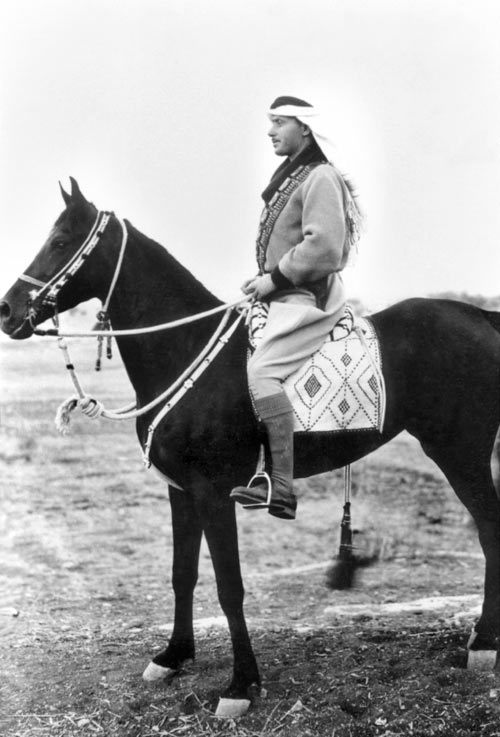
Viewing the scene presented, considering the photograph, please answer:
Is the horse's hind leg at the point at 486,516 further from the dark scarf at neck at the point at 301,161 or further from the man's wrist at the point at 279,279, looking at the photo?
the dark scarf at neck at the point at 301,161

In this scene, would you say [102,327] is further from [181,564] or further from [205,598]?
[205,598]

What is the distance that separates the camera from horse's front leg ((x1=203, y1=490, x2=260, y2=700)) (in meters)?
4.15

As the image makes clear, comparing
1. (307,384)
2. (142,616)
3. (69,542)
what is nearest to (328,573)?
(142,616)

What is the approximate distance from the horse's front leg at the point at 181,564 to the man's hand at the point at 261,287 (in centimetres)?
120

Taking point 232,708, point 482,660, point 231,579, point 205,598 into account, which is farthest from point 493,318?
point 205,598

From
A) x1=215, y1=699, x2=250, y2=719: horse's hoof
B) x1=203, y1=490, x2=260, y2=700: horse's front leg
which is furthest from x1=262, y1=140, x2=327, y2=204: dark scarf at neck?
x1=215, y1=699, x2=250, y2=719: horse's hoof

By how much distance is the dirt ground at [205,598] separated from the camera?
4.13m

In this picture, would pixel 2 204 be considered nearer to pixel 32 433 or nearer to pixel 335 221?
pixel 335 221

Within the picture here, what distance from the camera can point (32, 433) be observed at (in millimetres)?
8375

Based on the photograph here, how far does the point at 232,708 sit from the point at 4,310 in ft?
7.70

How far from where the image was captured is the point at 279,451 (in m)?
4.10

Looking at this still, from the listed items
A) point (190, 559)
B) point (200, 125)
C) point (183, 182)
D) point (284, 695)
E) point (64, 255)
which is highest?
point (200, 125)

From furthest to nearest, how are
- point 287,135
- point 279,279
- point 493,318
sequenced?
point 493,318
point 287,135
point 279,279

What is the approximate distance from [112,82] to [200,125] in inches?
25.3
